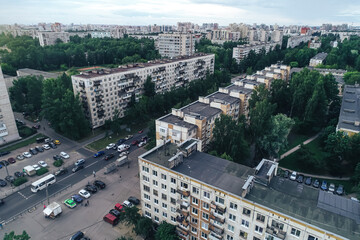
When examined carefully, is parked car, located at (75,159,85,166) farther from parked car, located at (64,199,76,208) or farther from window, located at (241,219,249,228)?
window, located at (241,219,249,228)

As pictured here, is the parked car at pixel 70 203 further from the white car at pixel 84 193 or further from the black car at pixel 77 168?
the black car at pixel 77 168

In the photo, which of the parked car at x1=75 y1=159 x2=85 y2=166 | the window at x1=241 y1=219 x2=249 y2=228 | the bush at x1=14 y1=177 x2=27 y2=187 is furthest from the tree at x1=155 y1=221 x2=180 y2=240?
the bush at x1=14 y1=177 x2=27 y2=187

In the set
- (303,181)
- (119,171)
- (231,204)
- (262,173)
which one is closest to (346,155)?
(303,181)

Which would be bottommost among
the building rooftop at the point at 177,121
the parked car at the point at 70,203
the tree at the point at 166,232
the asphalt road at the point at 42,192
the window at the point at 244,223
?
the asphalt road at the point at 42,192

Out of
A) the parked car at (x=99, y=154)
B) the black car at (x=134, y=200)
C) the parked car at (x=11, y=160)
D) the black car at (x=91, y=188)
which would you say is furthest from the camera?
the parked car at (x=99, y=154)

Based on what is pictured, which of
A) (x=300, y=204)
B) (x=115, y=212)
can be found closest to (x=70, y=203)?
(x=115, y=212)

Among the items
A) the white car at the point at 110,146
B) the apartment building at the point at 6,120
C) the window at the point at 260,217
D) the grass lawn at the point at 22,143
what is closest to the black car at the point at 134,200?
the white car at the point at 110,146

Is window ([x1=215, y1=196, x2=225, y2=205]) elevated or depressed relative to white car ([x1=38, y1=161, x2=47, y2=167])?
elevated

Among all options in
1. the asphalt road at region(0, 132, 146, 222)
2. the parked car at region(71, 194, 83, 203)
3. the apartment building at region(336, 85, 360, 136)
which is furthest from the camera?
the apartment building at region(336, 85, 360, 136)
